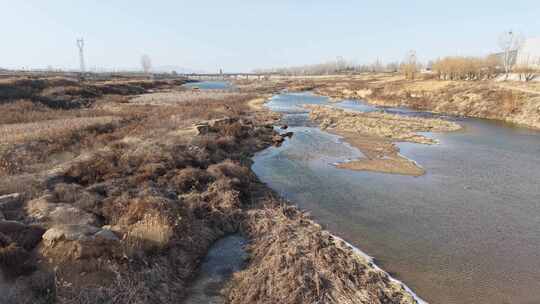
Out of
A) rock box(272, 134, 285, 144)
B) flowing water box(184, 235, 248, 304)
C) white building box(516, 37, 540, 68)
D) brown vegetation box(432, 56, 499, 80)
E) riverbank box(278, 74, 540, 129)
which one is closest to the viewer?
flowing water box(184, 235, 248, 304)

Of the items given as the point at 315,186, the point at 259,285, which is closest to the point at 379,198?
the point at 315,186

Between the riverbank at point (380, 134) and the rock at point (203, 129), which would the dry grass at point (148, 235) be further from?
the rock at point (203, 129)

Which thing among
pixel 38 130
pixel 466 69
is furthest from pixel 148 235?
pixel 466 69

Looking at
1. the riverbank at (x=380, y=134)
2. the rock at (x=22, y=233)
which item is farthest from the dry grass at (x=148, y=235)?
the riverbank at (x=380, y=134)

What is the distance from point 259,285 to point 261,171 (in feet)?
44.0

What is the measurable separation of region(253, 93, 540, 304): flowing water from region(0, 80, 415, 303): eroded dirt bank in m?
1.78

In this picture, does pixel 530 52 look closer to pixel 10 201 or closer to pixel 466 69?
pixel 466 69

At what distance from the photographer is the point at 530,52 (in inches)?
4466

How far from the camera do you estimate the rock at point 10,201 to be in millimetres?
11005

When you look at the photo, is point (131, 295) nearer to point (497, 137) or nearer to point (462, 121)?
point (497, 137)

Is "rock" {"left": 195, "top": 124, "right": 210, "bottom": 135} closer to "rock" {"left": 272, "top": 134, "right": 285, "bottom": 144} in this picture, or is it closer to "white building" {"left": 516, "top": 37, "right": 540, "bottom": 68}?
"rock" {"left": 272, "top": 134, "right": 285, "bottom": 144}

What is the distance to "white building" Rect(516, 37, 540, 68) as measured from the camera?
107281mm

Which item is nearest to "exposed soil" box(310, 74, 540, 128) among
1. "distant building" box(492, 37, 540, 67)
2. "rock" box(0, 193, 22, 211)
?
"rock" box(0, 193, 22, 211)

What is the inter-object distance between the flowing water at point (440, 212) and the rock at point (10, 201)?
11.6m
